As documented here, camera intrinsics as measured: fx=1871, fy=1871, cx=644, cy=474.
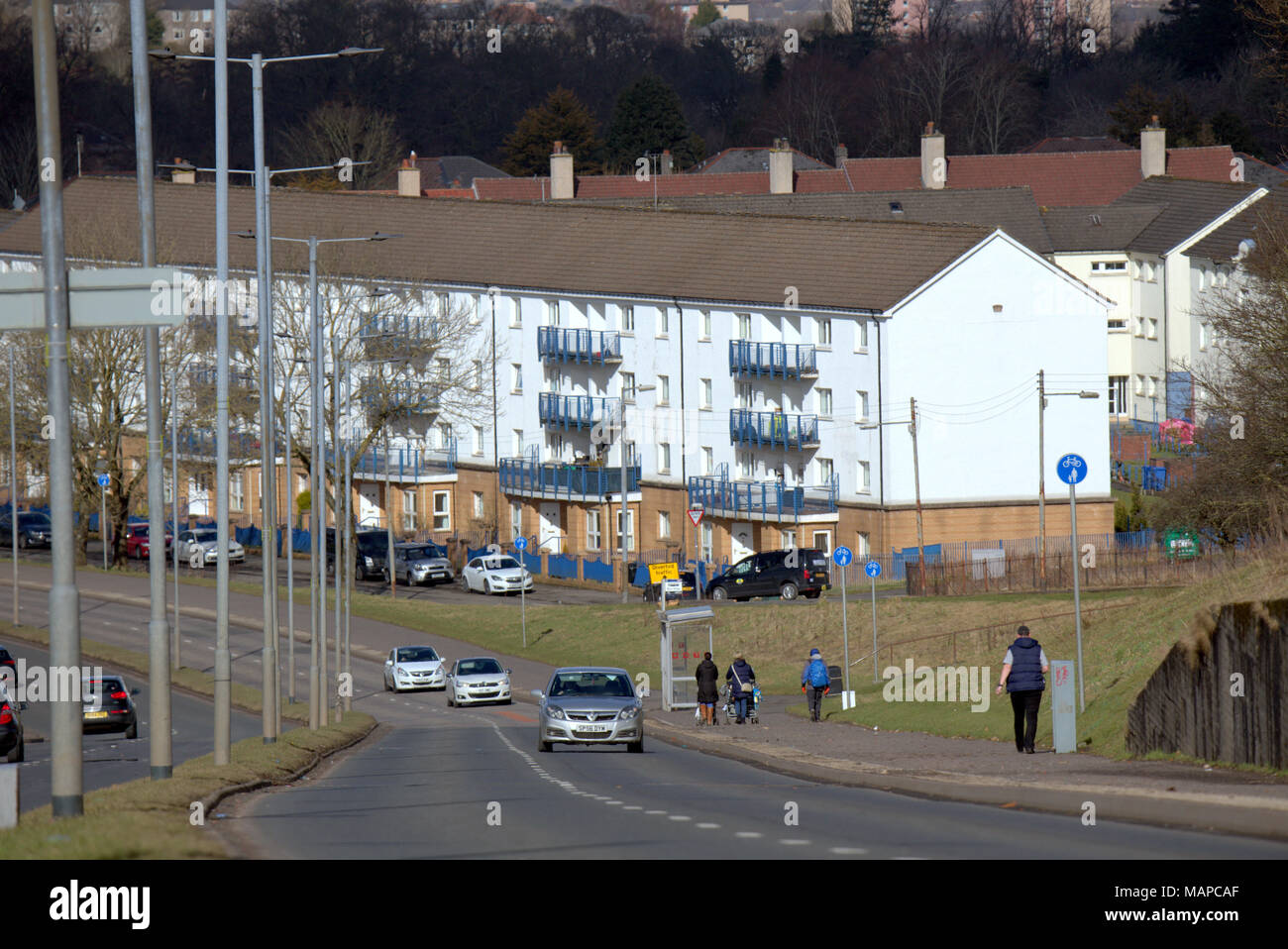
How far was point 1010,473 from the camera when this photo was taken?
67.2m

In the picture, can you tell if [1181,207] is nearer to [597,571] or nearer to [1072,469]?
[597,571]

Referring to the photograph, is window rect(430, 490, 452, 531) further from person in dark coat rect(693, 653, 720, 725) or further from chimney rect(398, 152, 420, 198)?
person in dark coat rect(693, 653, 720, 725)

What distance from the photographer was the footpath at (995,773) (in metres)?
15.1

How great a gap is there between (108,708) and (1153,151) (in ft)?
254

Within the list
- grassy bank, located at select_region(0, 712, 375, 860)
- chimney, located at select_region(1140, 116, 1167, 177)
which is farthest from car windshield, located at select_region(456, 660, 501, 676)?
chimney, located at select_region(1140, 116, 1167, 177)

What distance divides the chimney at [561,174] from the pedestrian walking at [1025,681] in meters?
86.4

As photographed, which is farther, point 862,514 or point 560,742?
point 862,514

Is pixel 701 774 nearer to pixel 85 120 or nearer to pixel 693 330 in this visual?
pixel 693 330

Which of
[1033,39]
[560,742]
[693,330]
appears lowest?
[560,742]

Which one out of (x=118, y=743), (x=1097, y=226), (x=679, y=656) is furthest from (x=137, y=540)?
(x=1097, y=226)

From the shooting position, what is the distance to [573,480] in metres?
74.4

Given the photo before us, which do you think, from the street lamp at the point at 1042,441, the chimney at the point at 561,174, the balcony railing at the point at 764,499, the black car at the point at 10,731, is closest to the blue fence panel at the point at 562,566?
the balcony railing at the point at 764,499
